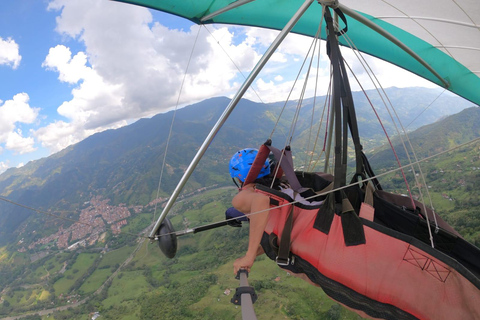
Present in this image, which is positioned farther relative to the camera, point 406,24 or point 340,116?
point 406,24

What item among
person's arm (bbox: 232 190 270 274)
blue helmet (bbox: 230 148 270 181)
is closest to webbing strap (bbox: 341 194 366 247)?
person's arm (bbox: 232 190 270 274)

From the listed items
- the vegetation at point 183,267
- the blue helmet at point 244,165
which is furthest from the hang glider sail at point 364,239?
the vegetation at point 183,267

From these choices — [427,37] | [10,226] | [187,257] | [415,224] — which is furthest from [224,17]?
[10,226]

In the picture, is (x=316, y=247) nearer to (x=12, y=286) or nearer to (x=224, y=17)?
(x=224, y=17)

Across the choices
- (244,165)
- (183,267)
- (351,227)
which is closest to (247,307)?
(351,227)

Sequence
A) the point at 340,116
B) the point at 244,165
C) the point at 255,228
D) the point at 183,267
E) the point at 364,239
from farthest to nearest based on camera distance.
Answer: the point at 183,267 → the point at 244,165 → the point at 255,228 → the point at 340,116 → the point at 364,239

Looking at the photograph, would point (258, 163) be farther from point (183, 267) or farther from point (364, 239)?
point (183, 267)
